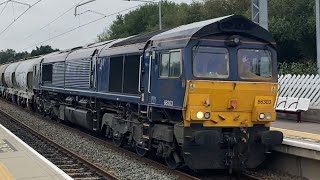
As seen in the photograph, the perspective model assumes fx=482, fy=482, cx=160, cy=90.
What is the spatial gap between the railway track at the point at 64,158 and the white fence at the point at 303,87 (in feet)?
30.0

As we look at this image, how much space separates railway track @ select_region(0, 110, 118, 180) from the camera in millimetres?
10959

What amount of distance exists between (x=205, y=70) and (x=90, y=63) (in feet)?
24.2

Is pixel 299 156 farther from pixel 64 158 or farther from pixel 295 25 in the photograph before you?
pixel 295 25

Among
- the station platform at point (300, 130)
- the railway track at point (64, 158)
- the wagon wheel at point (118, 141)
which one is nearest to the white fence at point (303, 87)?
the station platform at point (300, 130)

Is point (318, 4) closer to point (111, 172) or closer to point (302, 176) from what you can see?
point (302, 176)

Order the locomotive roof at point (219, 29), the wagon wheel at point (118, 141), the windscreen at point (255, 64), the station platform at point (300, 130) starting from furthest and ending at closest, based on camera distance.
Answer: the wagon wheel at point (118, 141)
the station platform at point (300, 130)
the windscreen at point (255, 64)
the locomotive roof at point (219, 29)

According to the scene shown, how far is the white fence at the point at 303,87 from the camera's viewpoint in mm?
18250

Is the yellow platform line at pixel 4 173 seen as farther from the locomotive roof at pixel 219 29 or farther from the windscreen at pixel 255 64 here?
the windscreen at pixel 255 64

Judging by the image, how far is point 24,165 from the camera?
34.4 ft

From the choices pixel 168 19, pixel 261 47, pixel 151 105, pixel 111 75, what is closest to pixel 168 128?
pixel 151 105

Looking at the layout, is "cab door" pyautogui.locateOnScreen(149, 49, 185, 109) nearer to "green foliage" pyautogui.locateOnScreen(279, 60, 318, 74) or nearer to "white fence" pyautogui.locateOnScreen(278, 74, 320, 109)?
"white fence" pyautogui.locateOnScreen(278, 74, 320, 109)

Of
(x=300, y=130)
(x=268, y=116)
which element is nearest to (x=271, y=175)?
(x=268, y=116)

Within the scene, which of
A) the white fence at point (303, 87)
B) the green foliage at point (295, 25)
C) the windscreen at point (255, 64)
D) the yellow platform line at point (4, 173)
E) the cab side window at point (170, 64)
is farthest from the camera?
the green foliage at point (295, 25)

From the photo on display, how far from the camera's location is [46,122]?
2305cm
